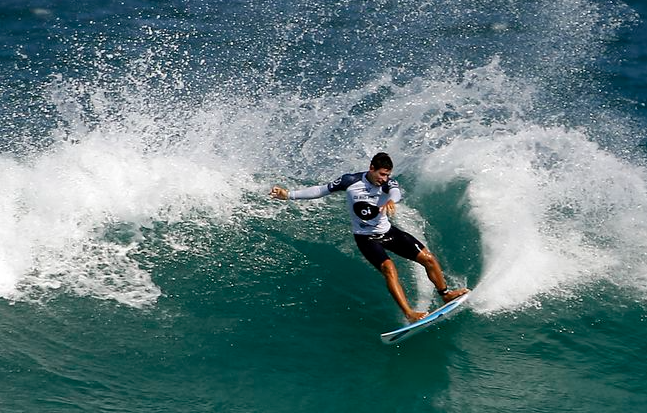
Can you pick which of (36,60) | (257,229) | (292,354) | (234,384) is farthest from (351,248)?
(36,60)

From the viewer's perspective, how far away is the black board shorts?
11.0 meters

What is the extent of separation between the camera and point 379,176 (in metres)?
10.8

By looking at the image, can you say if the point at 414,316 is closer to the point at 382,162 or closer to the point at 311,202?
the point at 382,162

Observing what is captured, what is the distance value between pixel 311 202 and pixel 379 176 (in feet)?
11.2

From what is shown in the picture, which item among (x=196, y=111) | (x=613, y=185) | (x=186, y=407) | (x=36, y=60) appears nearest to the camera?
(x=186, y=407)

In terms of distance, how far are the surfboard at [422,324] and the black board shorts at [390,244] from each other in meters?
0.81

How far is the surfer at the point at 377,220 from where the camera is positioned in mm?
10891

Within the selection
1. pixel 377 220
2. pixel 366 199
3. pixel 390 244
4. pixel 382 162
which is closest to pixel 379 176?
pixel 382 162

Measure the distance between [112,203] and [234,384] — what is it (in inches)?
177

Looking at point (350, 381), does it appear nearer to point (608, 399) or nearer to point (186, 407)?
point (186, 407)

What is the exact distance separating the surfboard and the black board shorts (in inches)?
31.9

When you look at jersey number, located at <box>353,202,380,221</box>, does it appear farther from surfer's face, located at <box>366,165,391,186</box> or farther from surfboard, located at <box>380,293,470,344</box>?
surfboard, located at <box>380,293,470,344</box>

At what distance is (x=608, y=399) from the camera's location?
10.0 m

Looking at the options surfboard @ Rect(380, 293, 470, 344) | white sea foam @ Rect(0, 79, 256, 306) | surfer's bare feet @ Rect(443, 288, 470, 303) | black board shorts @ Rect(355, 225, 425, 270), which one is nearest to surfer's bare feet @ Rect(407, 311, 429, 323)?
surfboard @ Rect(380, 293, 470, 344)
